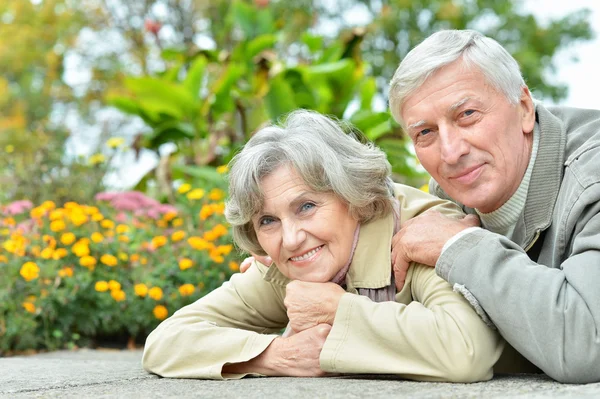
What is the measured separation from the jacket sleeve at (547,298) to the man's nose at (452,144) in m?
0.36

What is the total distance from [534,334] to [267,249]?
0.98 metres

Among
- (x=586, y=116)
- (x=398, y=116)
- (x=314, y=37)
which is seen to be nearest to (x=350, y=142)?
(x=398, y=116)

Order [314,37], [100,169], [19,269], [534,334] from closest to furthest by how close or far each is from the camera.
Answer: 1. [534,334]
2. [19,269]
3. [100,169]
4. [314,37]

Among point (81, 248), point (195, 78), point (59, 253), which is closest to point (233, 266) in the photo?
point (81, 248)

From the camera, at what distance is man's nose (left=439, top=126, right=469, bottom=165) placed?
8.26 feet

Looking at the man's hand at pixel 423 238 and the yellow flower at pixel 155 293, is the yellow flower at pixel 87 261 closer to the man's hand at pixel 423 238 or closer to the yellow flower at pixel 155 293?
the yellow flower at pixel 155 293

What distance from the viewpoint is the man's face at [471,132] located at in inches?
98.3

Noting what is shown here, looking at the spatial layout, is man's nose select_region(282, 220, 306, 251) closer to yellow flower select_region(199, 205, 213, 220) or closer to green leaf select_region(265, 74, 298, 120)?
yellow flower select_region(199, 205, 213, 220)

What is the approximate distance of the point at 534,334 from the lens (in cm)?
214

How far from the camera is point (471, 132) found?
2.52 metres

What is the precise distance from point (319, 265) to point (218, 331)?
1.50ft

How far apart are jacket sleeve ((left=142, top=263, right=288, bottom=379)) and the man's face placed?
0.83 meters

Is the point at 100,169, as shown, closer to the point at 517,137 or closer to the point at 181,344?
the point at 181,344

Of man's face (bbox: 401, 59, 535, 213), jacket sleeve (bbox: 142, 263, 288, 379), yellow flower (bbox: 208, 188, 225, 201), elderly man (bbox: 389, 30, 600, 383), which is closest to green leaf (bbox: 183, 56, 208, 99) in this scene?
yellow flower (bbox: 208, 188, 225, 201)
